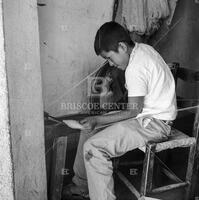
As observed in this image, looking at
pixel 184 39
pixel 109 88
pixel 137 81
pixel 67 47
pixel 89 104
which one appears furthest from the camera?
pixel 184 39

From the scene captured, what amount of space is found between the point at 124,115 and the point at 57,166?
0.56 m

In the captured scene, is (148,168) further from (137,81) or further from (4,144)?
(4,144)

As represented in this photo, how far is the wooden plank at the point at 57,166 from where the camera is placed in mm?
1871

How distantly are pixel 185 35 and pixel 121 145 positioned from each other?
1846mm

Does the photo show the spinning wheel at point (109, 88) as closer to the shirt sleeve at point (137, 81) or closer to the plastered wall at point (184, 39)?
the shirt sleeve at point (137, 81)

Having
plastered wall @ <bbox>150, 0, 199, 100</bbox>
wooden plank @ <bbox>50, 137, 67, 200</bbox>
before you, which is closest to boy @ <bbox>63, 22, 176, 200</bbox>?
wooden plank @ <bbox>50, 137, 67, 200</bbox>

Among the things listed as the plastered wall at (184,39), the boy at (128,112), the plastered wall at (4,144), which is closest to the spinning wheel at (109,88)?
the boy at (128,112)

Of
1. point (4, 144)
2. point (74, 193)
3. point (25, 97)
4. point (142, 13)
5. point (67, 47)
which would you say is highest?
point (142, 13)

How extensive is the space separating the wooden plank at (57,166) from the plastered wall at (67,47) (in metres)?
0.53

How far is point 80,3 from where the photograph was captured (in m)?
2.23

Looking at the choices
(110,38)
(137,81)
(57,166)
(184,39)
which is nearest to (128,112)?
(137,81)

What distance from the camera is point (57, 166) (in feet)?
6.26

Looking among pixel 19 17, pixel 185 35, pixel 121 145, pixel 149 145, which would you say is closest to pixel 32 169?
pixel 121 145

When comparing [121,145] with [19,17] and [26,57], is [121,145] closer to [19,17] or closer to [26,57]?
[26,57]
